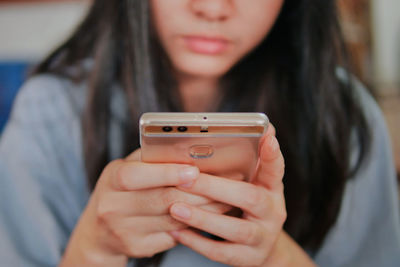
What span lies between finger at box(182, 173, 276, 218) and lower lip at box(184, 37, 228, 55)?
0.73ft

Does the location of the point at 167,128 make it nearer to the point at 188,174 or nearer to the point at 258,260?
the point at 188,174

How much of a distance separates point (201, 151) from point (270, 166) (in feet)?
0.21

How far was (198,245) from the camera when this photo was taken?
0.37 metres

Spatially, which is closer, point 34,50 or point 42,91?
point 42,91

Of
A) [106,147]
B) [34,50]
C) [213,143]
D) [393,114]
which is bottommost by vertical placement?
[393,114]

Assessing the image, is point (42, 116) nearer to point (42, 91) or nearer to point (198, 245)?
point (42, 91)

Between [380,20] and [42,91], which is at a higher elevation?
[42,91]

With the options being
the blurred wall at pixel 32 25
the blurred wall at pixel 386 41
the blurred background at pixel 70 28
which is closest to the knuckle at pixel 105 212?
the blurred background at pixel 70 28

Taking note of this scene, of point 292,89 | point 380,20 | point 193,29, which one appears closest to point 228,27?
point 193,29

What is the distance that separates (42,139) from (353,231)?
0.53 m

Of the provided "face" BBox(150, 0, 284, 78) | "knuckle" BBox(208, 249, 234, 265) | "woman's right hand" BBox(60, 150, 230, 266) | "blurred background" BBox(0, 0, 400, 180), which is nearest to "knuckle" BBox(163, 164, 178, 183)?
"woman's right hand" BBox(60, 150, 230, 266)

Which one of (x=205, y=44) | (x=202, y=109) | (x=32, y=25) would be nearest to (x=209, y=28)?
(x=205, y=44)

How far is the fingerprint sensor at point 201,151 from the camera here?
0.30 m

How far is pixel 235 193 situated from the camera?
0.32 meters
